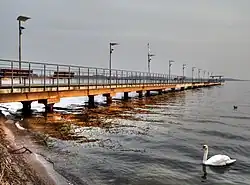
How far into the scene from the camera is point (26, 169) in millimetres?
8867

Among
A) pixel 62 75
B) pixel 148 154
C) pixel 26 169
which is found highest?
pixel 62 75

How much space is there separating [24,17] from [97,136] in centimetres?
1147

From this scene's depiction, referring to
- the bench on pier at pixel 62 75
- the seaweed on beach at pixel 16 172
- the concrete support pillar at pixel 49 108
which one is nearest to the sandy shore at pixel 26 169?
the seaweed on beach at pixel 16 172

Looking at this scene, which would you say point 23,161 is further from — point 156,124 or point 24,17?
point 24,17

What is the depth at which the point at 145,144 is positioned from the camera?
47.6 feet

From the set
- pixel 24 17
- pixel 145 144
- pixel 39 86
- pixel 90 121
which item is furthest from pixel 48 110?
pixel 145 144

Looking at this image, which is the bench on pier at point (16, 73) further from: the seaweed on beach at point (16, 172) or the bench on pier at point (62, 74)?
the seaweed on beach at point (16, 172)

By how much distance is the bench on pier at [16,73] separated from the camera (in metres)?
19.3

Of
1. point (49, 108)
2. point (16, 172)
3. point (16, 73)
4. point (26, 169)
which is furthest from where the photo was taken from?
point (49, 108)

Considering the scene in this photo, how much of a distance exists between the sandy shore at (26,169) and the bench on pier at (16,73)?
7.84 metres

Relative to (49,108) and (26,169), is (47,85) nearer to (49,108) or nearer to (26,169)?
(49,108)

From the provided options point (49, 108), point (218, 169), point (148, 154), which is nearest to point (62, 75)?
point (49, 108)

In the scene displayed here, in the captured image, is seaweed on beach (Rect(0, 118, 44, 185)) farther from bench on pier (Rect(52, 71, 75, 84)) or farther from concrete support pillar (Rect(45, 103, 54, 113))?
bench on pier (Rect(52, 71, 75, 84))

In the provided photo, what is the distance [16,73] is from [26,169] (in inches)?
501
